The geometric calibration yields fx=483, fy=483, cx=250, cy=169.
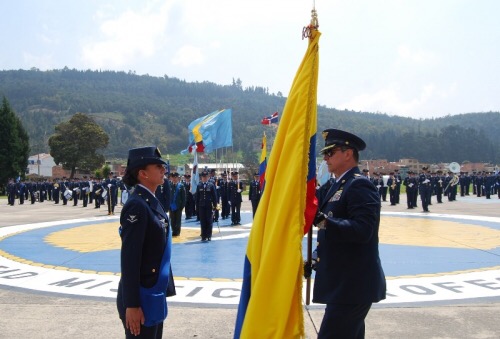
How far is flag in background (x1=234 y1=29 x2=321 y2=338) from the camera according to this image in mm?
2932

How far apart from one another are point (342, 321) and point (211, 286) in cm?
449

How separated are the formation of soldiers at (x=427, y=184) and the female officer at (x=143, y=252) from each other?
19632 mm

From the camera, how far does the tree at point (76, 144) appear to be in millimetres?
74188

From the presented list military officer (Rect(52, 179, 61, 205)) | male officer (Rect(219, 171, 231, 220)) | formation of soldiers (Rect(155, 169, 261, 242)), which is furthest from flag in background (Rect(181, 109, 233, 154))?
military officer (Rect(52, 179, 61, 205))

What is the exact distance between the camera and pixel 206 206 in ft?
42.0

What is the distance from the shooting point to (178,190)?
13977 millimetres

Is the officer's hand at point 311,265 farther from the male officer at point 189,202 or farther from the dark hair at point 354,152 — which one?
the male officer at point 189,202

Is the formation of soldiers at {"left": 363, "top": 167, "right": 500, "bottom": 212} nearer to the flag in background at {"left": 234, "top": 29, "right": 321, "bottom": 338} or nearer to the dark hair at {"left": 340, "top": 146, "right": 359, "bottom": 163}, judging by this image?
the dark hair at {"left": 340, "top": 146, "right": 359, "bottom": 163}

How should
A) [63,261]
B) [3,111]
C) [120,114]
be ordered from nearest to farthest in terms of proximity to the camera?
[63,261] → [3,111] → [120,114]

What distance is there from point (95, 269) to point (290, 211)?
6.67m

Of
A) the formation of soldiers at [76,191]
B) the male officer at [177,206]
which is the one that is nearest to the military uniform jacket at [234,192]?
the male officer at [177,206]

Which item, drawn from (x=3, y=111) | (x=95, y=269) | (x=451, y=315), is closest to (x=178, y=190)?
(x=95, y=269)

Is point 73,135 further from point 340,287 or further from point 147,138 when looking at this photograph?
point 147,138

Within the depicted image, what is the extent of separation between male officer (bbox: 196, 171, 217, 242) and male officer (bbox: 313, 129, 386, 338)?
9551mm
